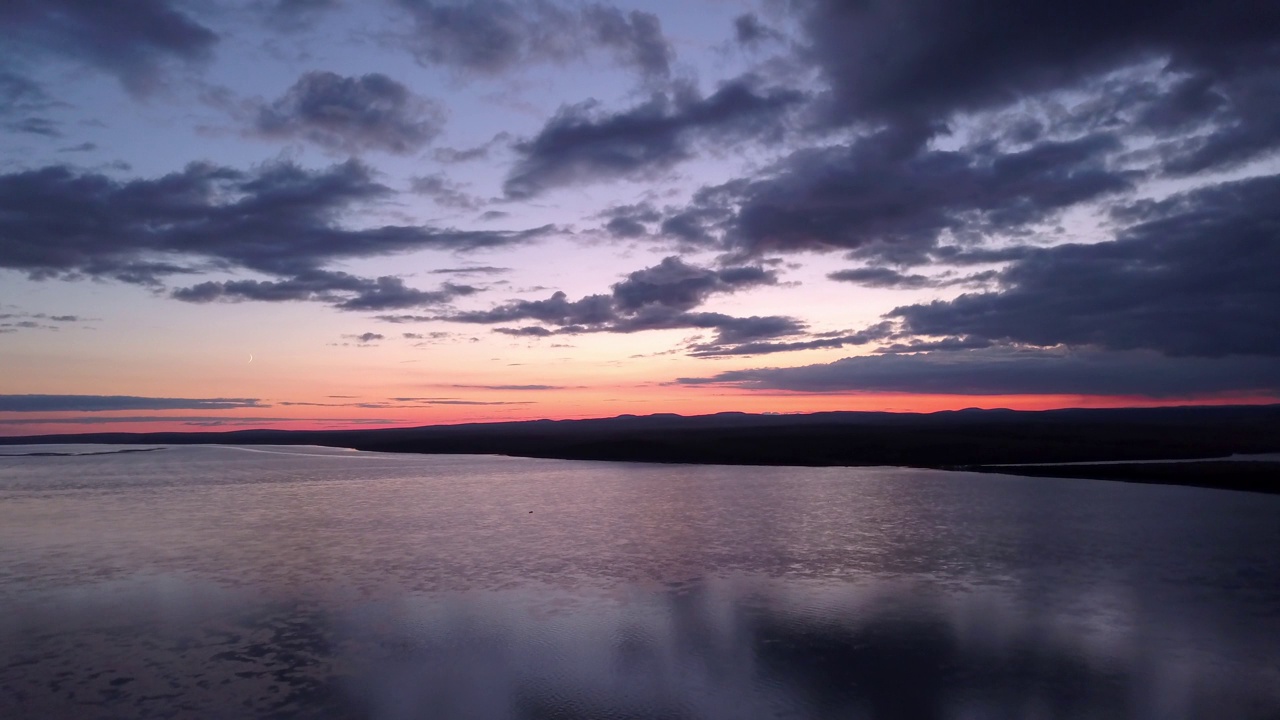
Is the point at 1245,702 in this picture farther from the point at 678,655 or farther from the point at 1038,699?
the point at 678,655

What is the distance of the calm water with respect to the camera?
398 inches

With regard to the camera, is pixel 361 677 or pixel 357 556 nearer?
pixel 361 677

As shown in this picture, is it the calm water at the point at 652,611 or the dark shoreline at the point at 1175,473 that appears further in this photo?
the dark shoreline at the point at 1175,473

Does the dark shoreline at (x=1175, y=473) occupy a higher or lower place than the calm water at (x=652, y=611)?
higher

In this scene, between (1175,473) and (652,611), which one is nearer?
(652,611)

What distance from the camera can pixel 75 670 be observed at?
37.4 feet

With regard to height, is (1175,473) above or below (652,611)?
above

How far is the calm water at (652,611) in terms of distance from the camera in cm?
1012

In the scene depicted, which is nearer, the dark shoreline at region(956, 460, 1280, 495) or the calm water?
the calm water

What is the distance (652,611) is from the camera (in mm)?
14344

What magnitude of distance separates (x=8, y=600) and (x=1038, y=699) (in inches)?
707

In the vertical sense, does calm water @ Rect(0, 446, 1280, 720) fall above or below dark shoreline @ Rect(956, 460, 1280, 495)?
below

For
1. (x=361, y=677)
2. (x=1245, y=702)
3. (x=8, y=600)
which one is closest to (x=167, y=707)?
(x=361, y=677)

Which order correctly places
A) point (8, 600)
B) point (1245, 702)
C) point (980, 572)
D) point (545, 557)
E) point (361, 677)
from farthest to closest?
1. point (545, 557)
2. point (980, 572)
3. point (8, 600)
4. point (361, 677)
5. point (1245, 702)
